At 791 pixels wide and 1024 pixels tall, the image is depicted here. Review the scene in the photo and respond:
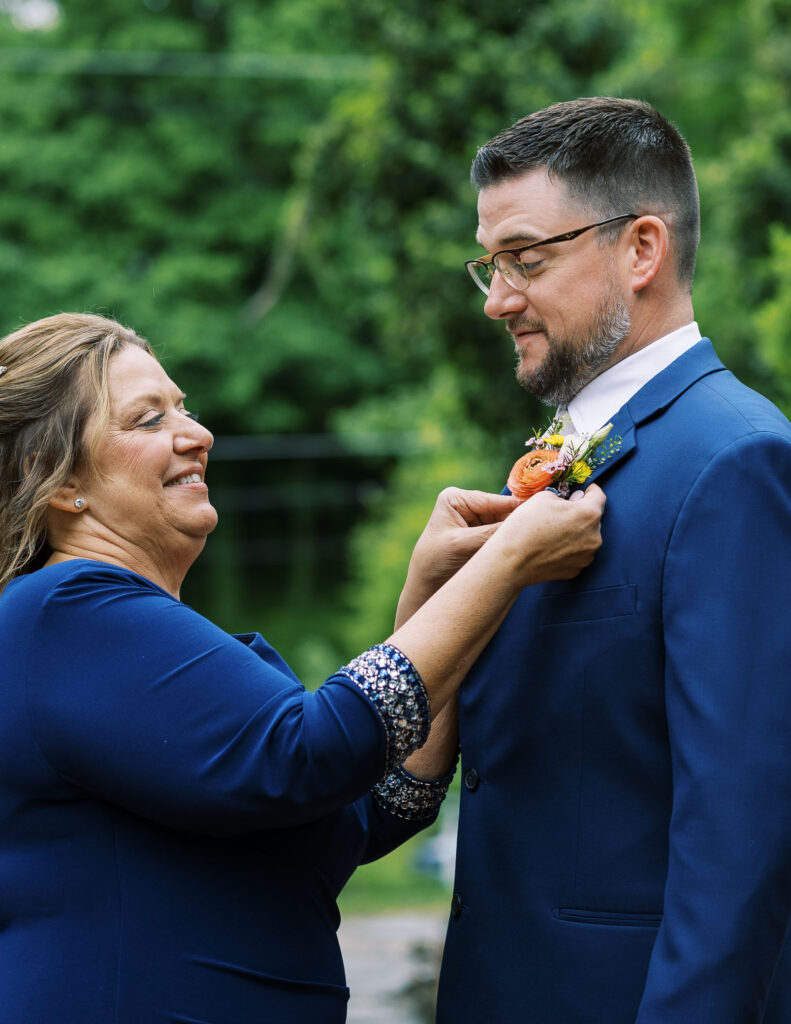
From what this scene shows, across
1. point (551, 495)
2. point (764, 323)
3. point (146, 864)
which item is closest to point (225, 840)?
point (146, 864)

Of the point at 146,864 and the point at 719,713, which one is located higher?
the point at 719,713

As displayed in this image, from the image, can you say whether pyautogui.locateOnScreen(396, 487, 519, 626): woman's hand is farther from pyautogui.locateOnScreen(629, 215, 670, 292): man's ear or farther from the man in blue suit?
pyautogui.locateOnScreen(629, 215, 670, 292): man's ear

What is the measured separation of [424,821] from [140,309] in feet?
62.9

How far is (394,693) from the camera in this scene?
1.98 m

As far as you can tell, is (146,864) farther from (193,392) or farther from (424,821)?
(193,392)

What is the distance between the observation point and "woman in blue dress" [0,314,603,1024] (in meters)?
1.93

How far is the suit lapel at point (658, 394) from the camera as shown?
2.02m

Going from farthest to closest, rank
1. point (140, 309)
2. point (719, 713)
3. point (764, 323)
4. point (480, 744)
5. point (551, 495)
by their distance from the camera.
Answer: point (140, 309) → point (764, 323) → point (480, 744) → point (551, 495) → point (719, 713)

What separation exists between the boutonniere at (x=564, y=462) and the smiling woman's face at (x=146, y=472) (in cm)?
69

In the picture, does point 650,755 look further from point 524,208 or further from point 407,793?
point 524,208

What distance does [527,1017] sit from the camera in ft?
6.72

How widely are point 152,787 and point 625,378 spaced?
1121mm

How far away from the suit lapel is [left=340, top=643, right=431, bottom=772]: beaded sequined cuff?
1.58 ft

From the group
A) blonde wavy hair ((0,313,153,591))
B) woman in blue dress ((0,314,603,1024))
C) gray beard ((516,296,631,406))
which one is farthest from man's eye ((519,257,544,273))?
blonde wavy hair ((0,313,153,591))
